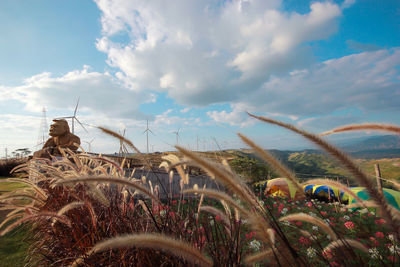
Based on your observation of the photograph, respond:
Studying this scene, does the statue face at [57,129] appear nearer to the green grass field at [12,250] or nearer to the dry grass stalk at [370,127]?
the green grass field at [12,250]

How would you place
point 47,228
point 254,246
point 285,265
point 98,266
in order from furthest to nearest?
point 47,228
point 254,246
point 98,266
point 285,265

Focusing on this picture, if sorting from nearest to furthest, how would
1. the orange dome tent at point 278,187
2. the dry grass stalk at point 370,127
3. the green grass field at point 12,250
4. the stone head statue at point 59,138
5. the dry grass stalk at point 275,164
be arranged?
the dry grass stalk at point 370,127 → the dry grass stalk at point 275,164 → the green grass field at point 12,250 → the orange dome tent at point 278,187 → the stone head statue at point 59,138

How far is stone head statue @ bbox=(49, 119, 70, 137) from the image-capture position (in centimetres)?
880

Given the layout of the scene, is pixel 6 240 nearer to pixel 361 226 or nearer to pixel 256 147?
pixel 256 147

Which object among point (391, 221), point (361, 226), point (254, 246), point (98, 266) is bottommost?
point (361, 226)

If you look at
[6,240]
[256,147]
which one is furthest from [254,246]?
[6,240]

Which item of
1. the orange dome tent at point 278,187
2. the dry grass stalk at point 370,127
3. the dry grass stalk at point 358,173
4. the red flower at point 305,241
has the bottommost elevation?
the orange dome tent at point 278,187

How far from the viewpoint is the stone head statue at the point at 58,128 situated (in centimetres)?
880

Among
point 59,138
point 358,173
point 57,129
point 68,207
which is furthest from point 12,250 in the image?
point 59,138

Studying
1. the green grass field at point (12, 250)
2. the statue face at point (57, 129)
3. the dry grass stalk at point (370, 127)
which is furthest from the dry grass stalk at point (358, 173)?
the statue face at point (57, 129)

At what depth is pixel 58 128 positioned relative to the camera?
8.84 m

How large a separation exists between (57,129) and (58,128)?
2.2 inches

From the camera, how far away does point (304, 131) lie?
86 centimetres

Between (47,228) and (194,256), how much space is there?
3.04 meters
